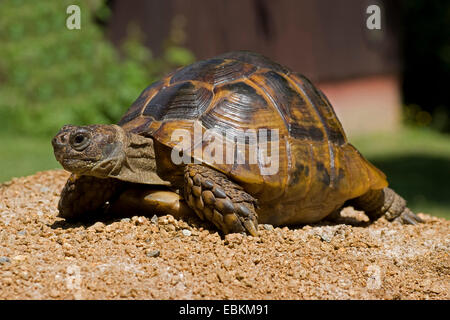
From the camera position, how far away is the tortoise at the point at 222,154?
11.3 feet

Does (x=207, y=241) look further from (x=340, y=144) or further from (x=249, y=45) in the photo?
(x=249, y=45)

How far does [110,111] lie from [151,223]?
7049 mm

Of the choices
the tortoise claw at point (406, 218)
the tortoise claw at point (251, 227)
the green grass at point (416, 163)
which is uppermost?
the tortoise claw at point (251, 227)

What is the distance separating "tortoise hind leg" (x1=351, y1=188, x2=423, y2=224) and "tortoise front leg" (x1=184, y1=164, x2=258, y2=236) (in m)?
1.42

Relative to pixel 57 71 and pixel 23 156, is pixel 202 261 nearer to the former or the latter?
pixel 23 156

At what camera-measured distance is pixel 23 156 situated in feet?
28.0

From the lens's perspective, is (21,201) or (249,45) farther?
(249,45)

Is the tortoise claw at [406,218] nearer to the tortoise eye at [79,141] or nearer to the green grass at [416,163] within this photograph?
the tortoise eye at [79,141]

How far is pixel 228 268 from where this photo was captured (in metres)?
3.12

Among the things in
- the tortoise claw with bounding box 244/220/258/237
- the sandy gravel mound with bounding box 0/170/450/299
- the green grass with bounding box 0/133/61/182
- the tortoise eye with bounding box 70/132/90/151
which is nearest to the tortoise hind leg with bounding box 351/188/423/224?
the sandy gravel mound with bounding box 0/170/450/299

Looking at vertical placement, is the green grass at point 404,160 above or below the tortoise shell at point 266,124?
below

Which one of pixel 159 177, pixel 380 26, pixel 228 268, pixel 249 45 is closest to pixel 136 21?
pixel 249 45

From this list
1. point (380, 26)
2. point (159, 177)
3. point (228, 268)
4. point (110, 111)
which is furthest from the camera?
point (380, 26)

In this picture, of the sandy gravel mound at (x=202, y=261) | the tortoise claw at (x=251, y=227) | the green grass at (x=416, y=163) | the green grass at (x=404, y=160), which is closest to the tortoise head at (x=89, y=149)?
the sandy gravel mound at (x=202, y=261)
